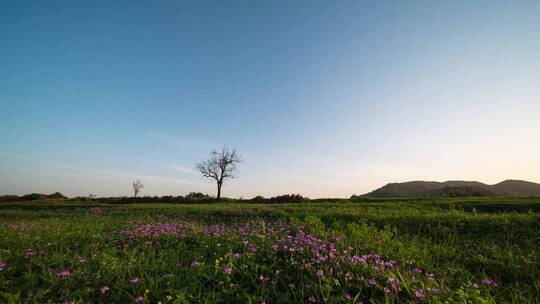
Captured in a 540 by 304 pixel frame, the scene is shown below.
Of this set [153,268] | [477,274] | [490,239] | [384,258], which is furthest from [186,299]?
[490,239]

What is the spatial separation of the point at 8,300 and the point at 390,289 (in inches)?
196

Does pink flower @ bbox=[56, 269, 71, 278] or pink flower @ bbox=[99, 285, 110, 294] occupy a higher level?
pink flower @ bbox=[56, 269, 71, 278]

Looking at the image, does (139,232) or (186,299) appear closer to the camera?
(186,299)

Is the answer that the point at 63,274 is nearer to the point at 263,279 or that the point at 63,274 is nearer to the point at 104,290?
the point at 104,290

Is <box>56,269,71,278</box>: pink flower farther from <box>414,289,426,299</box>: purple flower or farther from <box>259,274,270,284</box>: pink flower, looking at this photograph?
<box>414,289,426,299</box>: purple flower

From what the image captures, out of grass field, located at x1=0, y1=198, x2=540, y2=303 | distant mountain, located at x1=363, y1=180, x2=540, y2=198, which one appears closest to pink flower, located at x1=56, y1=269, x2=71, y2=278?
grass field, located at x1=0, y1=198, x2=540, y2=303

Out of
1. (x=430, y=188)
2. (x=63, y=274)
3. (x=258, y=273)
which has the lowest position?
(x=258, y=273)

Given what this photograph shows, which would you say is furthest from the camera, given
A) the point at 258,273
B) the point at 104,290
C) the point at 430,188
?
the point at 430,188

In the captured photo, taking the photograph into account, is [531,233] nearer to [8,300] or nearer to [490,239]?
[490,239]

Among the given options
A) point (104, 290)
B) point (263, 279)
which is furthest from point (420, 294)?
point (104, 290)

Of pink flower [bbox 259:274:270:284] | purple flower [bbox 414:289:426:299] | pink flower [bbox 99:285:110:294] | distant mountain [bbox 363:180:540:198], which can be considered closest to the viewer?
purple flower [bbox 414:289:426:299]

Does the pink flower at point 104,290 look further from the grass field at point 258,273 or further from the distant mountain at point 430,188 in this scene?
the distant mountain at point 430,188

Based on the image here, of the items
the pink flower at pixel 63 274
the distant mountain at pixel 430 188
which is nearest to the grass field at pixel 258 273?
the pink flower at pixel 63 274

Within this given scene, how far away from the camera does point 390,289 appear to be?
3.21m
